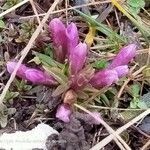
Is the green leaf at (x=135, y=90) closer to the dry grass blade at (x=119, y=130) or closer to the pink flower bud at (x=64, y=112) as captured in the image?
the dry grass blade at (x=119, y=130)

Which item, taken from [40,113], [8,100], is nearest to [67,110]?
[40,113]

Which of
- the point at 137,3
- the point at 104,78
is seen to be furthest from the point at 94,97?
the point at 137,3

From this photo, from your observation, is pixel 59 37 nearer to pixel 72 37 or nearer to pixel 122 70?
pixel 72 37

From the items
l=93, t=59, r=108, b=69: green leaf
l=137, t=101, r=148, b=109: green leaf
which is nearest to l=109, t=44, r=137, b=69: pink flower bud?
l=93, t=59, r=108, b=69: green leaf

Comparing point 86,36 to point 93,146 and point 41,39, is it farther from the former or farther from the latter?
point 93,146

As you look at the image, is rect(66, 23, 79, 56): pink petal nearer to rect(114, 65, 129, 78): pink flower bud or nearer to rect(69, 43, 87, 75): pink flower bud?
rect(69, 43, 87, 75): pink flower bud
